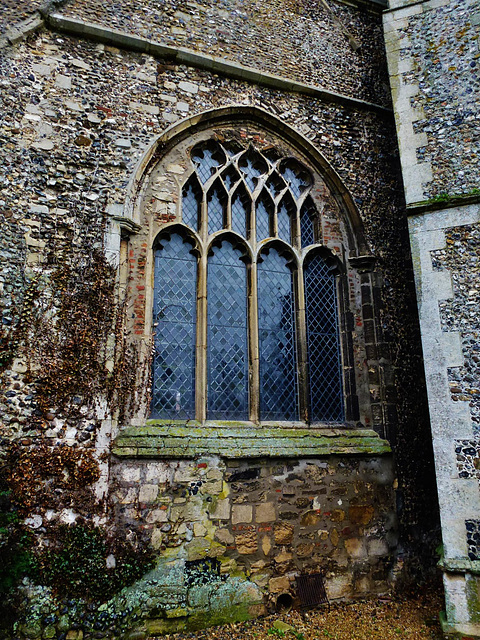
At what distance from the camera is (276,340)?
6672mm

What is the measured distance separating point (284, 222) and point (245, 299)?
136 centimetres

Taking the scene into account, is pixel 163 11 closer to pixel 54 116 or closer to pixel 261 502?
pixel 54 116

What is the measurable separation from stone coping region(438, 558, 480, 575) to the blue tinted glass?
15.2 ft

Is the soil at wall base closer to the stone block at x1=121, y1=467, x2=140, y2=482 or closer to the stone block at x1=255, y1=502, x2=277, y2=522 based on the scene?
the stone block at x1=255, y1=502, x2=277, y2=522

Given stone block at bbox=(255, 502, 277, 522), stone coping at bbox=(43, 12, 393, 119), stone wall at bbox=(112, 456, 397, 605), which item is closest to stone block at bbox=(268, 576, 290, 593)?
stone wall at bbox=(112, 456, 397, 605)

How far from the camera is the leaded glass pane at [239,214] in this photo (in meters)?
6.87

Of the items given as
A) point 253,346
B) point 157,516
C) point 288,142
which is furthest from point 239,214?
point 157,516

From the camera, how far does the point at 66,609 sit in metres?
4.71

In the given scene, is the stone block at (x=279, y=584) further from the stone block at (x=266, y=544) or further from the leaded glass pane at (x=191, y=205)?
the leaded glass pane at (x=191, y=205)

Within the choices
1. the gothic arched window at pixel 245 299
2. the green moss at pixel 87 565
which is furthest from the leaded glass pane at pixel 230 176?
the green moss at pixel 87 565

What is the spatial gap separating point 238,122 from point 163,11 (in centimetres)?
181

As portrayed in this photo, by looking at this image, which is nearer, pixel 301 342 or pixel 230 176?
pixel 301 342

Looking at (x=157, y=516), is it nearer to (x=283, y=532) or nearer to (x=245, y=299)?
(x=283, y=532)

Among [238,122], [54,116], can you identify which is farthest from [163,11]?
[54,116]
